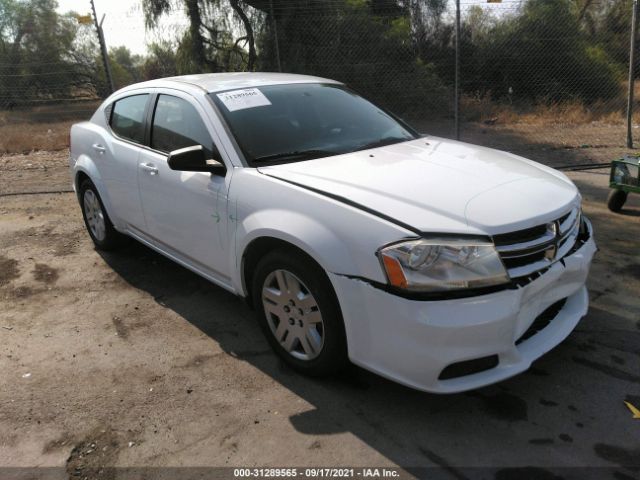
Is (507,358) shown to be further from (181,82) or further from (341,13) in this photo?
(341,13)

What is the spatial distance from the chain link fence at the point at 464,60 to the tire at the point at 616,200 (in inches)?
213

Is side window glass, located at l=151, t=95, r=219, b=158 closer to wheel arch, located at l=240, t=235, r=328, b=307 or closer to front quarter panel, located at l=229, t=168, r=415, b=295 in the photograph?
front quarter panel, located at l=229, t=168, r=415, b=295

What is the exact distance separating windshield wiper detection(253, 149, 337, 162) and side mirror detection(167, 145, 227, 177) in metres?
0.24

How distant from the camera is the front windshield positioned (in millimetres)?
3451

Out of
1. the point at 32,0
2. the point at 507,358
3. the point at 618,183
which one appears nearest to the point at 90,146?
the point at 507,358

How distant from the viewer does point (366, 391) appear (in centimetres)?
299

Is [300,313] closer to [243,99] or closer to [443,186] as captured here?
[443,186]

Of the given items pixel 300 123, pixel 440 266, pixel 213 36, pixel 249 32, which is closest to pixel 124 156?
pixel 300 123

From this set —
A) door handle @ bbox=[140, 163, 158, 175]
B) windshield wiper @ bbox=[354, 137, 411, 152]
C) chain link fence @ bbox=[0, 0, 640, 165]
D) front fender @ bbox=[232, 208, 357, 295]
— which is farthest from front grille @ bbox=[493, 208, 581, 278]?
chain link fence @ bbox=[0, 0, 640, 165]

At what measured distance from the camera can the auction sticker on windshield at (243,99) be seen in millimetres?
3637

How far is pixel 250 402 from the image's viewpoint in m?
2.99

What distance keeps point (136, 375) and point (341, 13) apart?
11605mm

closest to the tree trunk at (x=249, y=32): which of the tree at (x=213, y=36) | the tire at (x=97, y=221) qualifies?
the tree at (x=213, y=36)

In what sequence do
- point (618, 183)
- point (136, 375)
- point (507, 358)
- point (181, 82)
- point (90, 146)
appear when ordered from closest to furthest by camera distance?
1. point (507, 358)
2. point (136, 375)
3. point (181, 82)
4. point (90, 146)
5. point (618, 183)
